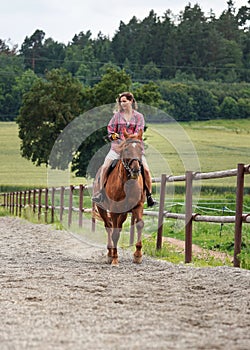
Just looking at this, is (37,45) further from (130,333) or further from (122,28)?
(130,333)

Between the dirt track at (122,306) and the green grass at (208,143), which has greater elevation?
the dirt track at (122,306)

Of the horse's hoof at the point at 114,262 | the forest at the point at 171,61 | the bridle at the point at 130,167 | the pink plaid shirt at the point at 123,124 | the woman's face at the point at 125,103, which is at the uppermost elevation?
the forest at the point at 171,61

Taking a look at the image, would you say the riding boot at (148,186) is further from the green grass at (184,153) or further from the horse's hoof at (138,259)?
the green grass at (184,153)

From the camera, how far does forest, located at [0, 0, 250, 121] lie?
265ft

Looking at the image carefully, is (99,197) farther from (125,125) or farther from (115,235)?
(125,125)

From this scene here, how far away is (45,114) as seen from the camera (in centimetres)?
5397

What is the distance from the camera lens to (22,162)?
72.2 meters

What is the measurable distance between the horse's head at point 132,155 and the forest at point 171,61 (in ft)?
220

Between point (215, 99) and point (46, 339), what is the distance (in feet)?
252

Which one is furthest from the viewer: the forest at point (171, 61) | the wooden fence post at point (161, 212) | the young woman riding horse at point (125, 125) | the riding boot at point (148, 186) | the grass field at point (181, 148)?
the forest at point (171, 61)

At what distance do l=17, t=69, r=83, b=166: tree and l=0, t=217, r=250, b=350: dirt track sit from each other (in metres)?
42.3

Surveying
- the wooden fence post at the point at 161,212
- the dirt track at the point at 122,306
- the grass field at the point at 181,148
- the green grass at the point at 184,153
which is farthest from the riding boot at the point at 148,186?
the grass field at the point at 181,148

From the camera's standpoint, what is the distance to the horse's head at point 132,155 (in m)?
9.37

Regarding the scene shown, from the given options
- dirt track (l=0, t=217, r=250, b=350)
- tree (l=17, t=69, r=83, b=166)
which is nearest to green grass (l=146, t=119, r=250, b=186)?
tree (l=17, t=69, r=83, b=166)
